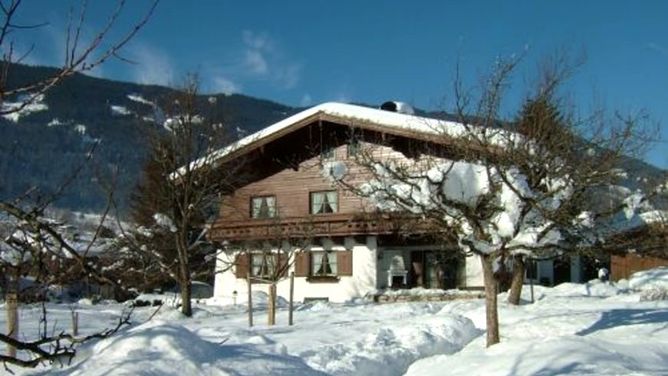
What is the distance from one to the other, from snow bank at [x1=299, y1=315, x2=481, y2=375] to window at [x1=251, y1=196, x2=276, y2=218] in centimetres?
1807

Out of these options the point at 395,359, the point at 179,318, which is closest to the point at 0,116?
the point at 395,359

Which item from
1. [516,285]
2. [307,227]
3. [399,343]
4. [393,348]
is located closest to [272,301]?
[399,343]

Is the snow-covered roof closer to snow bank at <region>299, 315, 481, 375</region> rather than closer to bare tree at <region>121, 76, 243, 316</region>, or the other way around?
bare tree at <region>121, 76, 243, 316</region>

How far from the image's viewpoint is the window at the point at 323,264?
108 feet

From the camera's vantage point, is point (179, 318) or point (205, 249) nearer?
point (179, 318)

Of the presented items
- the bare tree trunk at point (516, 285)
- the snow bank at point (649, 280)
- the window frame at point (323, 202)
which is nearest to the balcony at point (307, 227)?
the window frame at point (323, 202)

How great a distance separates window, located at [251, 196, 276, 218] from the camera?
33438mm

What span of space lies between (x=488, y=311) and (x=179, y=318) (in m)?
12.1

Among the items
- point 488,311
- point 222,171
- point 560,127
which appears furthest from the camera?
point 222,171

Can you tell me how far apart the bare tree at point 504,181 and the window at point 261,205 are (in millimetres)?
16680

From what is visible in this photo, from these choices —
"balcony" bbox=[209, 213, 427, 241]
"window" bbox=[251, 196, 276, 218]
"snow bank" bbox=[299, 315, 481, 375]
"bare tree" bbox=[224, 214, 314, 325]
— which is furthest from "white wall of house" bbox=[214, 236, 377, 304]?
"snow bank" bbox=[299, 315, 481, 375]

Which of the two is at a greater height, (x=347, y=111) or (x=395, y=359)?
(x=347, y=111)

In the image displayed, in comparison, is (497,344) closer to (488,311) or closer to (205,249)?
(488,311)

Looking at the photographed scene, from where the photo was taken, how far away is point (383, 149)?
3125cm
